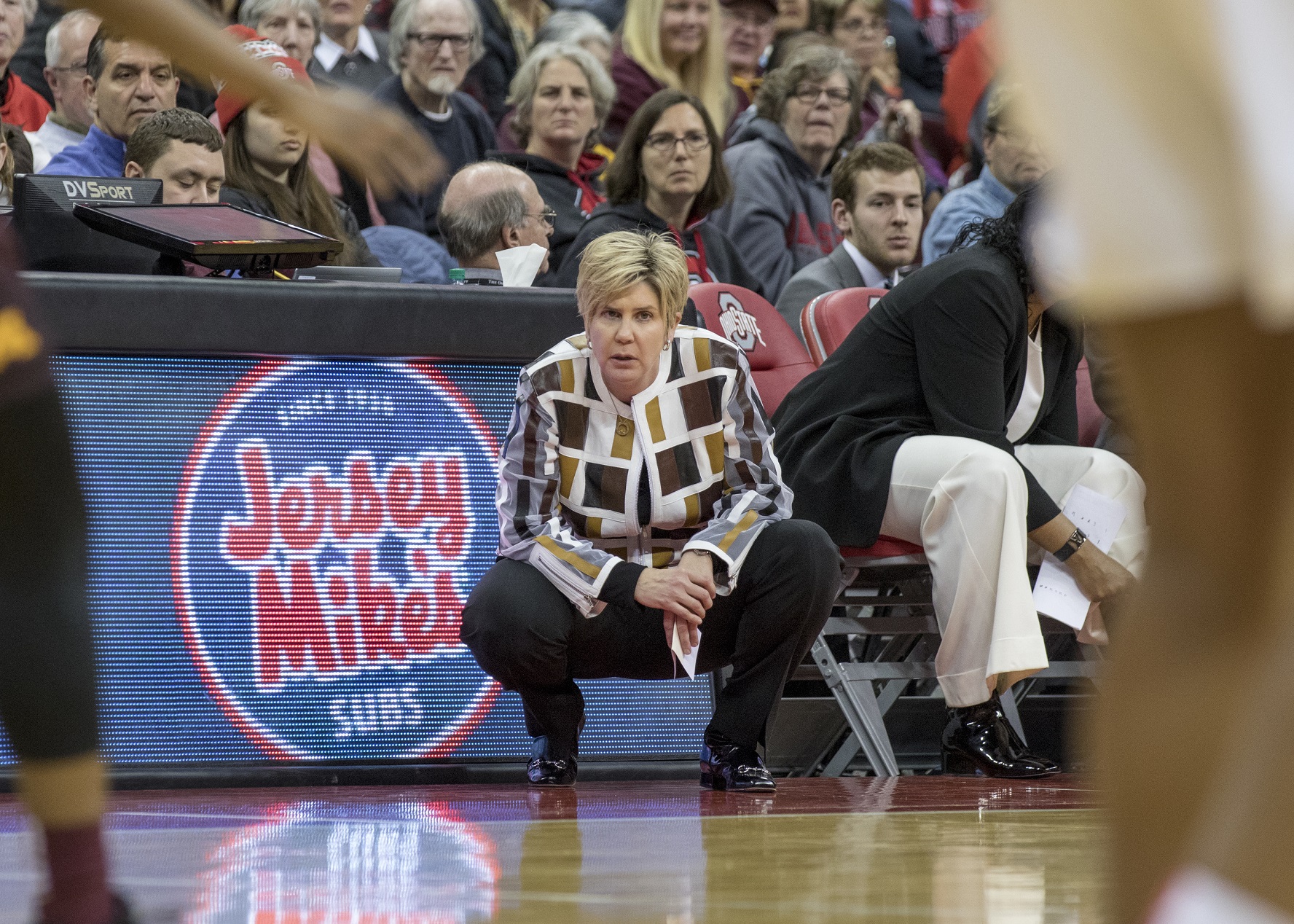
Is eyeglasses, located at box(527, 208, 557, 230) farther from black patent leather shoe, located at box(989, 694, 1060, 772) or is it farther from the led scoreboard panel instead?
black patent leather shoe, located at box(989, 694, 1060, 772)

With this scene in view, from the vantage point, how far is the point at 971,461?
14.3 ft

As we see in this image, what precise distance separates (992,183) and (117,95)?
320 cm

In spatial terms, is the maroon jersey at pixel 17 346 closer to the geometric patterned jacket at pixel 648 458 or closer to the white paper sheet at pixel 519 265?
the geometric patterned jacket at pixel 648 458

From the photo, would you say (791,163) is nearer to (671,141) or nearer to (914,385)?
(671,141)

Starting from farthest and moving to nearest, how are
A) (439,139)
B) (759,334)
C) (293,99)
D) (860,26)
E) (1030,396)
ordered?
(860,26), (439,139), (759,334), (1030,396), (293,99)

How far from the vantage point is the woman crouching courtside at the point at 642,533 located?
3.94m

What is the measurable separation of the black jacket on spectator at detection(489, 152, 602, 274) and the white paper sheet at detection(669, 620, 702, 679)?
2.24m

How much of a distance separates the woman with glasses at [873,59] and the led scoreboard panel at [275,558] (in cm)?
453

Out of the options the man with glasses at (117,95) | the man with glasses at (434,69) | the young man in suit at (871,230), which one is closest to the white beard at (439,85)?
the man with glasses at (434,69)

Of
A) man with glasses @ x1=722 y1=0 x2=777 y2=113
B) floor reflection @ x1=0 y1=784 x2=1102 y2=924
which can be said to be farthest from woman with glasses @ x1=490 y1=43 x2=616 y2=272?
floor reflection @ x1=0 y1=784 x2=1102 y2=924

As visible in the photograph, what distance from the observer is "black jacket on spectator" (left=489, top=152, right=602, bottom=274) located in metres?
5.94

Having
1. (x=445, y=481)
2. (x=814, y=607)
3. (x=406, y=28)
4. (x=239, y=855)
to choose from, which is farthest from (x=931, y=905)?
(x=406, y=28)

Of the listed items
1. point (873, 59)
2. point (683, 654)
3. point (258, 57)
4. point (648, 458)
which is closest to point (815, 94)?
point (873, 59)

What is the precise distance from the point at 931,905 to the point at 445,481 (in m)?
2.25
